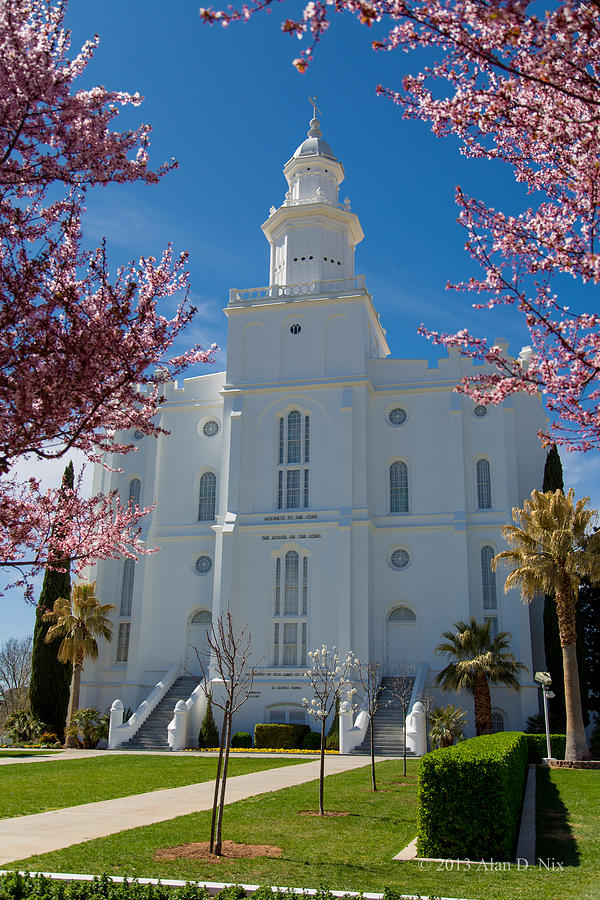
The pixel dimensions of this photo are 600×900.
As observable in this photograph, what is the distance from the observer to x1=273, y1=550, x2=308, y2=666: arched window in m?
34.9

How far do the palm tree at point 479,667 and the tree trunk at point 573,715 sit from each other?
13.1 ft

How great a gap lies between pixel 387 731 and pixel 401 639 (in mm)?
5885

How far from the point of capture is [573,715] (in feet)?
85.5

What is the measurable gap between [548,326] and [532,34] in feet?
7.67

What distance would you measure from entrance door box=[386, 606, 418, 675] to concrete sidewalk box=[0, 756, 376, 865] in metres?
14.4

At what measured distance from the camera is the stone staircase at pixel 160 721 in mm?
31684

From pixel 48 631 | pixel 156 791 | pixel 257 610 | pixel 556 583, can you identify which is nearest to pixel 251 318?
pixel 257 610

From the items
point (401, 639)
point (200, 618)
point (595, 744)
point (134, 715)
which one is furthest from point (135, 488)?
point (595, 744)

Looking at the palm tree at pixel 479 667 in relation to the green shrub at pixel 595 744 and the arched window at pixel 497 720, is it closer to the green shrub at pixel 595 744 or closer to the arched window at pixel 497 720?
the arched window at pixel 497 720

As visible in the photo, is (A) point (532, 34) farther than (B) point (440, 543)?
No

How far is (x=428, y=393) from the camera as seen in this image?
38.1 m

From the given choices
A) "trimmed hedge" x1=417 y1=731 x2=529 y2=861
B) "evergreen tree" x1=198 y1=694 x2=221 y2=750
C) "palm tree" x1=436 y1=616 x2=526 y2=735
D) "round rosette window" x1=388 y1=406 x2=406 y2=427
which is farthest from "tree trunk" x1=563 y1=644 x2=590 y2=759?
"trimmed hedge" x1=417 y1=731 x2=529 y2=861

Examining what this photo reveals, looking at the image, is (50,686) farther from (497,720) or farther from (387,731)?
(497,720)

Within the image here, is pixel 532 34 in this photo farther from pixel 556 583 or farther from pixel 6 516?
pixel 556 583
